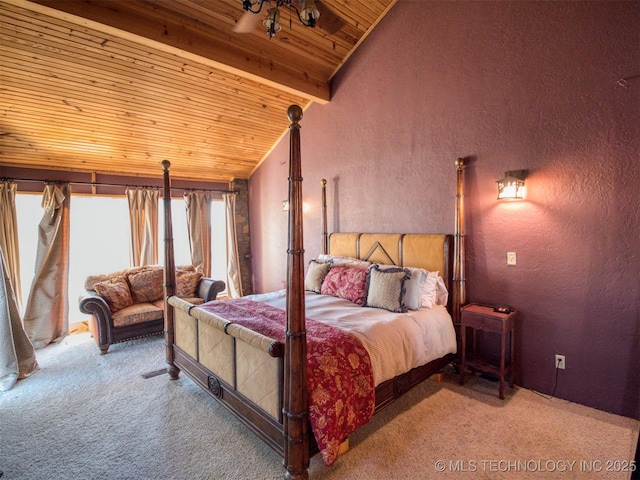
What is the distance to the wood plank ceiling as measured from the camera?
286cm

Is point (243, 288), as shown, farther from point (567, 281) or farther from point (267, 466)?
point (567, 281)

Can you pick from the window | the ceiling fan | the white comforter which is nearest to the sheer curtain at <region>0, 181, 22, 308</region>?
Answer: the window

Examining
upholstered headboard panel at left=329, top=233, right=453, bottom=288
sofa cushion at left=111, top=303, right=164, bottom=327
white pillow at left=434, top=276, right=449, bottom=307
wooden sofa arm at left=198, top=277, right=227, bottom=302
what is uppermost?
upholstered headboard panel at left=329, top=233, right=453, bottom=288

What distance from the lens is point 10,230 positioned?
13.2 ft

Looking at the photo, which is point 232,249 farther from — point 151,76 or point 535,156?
point 535,156

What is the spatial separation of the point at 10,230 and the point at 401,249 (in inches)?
188

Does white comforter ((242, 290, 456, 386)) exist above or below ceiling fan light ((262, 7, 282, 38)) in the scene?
below

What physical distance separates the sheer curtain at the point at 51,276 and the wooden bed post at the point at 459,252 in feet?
16.1

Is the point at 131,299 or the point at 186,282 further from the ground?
the point at 186,282

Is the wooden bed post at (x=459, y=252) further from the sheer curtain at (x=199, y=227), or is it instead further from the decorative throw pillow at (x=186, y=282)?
the sheer curtain at (x=199, y=227)

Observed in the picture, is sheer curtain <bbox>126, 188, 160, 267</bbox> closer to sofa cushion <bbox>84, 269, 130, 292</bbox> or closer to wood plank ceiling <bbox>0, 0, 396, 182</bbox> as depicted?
wood plank ceiling <bbox>0, 0, 396, 182</bbox>

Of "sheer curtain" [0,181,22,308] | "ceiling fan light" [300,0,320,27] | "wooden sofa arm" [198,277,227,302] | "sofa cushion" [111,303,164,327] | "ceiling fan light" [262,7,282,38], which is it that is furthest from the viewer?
"wooden sofa arm" [198,277,227,302]

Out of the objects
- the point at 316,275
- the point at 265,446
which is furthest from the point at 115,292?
the point at 265,446

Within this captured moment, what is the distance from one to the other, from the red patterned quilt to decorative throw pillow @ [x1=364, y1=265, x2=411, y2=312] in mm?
723
